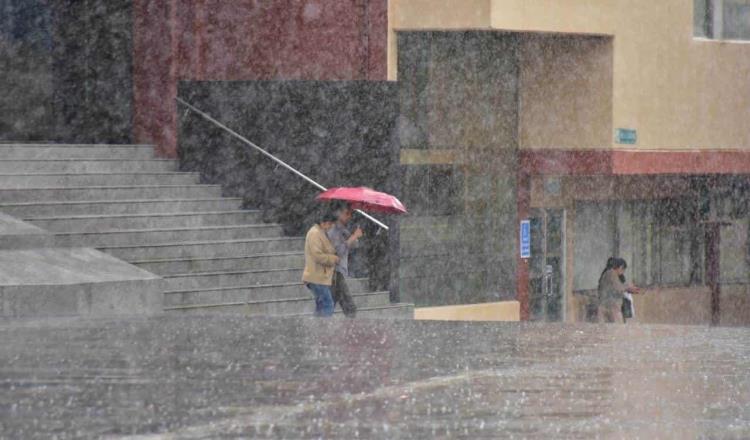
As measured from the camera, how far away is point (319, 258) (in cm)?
1717

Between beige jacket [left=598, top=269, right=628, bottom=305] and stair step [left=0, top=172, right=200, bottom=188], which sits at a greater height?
stair step [left=0, top=172, right=200, bottom=188]

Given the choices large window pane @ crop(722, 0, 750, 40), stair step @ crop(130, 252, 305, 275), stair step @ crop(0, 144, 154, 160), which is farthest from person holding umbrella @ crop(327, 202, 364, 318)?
large window pane @ crop(722, 0, 750, 40)

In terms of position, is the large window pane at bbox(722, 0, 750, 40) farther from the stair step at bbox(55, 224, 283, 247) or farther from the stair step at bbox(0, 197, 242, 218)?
the stair step at bbox(0, 197, 242, 218)

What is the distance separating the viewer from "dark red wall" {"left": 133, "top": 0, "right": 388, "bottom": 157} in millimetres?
23547

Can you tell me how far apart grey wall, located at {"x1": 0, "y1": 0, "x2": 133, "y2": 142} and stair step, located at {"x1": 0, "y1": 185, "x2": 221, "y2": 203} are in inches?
95.9

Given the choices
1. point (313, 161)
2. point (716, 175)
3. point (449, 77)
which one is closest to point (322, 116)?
point (313, 161)

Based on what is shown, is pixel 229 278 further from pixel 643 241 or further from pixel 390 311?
pixel 643 241

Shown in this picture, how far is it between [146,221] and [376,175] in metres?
3.50

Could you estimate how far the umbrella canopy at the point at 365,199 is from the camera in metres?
18.9

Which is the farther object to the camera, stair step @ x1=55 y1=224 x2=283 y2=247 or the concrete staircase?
the concrete staircase

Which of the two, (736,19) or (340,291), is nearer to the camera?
(340,291)

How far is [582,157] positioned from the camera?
25.4 meters

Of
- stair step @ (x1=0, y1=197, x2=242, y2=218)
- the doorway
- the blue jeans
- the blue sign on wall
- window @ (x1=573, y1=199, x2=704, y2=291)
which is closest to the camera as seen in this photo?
the blue jeans

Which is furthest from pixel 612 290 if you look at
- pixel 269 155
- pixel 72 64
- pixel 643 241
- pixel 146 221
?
pixel 72 64
